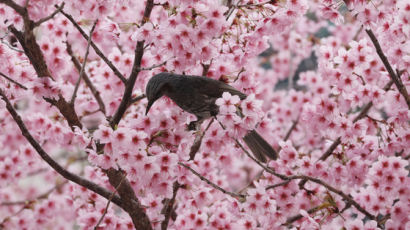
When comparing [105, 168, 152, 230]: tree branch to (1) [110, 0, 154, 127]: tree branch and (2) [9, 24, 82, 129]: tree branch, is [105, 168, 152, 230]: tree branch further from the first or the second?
(2) [9, 24, 82, 129]: tree branch

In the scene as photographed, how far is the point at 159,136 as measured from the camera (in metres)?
3.09

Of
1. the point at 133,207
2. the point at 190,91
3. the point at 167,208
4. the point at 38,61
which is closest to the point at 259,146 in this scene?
the point at 190,91

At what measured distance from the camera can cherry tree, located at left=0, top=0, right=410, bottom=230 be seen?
300cm

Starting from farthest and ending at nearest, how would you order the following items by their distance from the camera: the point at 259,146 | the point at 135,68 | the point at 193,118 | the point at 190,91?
the point at 259,146, the point at 193,118, the point at 190,91, the point at 135,68

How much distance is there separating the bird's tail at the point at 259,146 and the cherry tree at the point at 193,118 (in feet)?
0.60

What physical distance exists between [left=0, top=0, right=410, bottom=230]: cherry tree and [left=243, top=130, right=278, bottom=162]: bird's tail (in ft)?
0.60

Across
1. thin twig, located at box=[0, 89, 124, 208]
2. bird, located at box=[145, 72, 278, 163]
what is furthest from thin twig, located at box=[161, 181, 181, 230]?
bird, located at box=[145, 72, 278, 163]

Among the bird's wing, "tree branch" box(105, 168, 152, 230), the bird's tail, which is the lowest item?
"tree branch" box(105, 168, 152, 230)

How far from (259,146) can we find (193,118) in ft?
2.41

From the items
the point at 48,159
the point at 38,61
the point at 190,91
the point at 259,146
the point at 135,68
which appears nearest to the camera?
the point at 48,159

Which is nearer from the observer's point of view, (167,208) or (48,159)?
(48,159)

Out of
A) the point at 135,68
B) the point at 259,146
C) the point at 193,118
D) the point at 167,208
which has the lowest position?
the point at 167,208

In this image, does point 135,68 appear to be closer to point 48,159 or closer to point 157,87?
point 157,87

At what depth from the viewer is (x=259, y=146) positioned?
3.93 m
